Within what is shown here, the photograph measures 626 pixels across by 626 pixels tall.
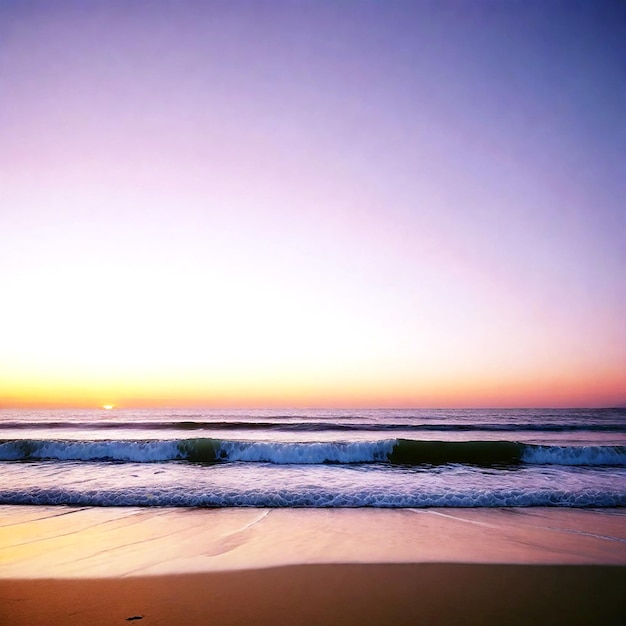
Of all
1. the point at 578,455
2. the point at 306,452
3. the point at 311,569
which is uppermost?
the point at 311,569

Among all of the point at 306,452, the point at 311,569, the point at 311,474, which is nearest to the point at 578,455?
the point at 306,452

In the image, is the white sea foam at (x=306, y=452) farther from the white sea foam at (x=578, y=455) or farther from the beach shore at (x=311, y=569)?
the beach shore at (x=311, y=569)

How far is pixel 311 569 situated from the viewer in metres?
3.96

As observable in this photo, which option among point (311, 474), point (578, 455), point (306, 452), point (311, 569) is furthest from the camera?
point (578, 455)

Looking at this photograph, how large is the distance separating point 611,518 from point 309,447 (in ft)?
30.5

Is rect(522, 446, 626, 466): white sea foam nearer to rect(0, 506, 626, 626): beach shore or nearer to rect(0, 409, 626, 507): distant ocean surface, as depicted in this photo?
rect(0, 409, 626, 507): distant ocean surface

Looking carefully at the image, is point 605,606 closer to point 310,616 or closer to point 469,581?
point 469,581

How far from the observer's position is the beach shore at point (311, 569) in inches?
120

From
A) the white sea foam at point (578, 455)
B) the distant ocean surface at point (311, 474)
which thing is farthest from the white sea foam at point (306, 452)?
the white sea foam at point (578, 455)

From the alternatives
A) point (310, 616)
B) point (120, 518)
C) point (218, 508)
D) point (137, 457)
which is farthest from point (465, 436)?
point (310, 616)

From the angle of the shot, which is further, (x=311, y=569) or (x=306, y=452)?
(x=306, y=452)

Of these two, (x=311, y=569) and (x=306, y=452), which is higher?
(x=311, y=569)

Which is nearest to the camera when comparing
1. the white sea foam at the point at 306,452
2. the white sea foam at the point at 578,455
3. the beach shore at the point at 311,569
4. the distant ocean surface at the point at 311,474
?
the beach shore at the point at 311,569

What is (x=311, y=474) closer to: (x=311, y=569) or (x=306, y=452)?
(x=306, y=452)
